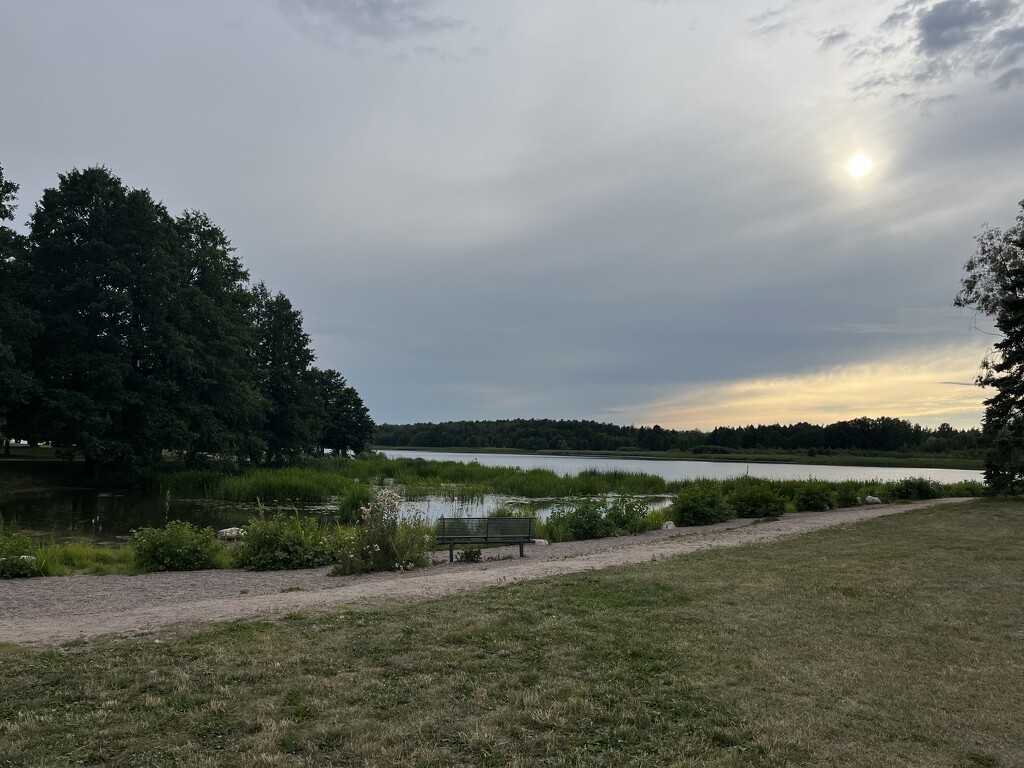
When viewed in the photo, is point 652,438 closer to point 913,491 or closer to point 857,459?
point 857,459

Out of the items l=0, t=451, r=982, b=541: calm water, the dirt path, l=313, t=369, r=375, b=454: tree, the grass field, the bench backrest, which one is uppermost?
l=313, t=369, r=375, b=454: tree

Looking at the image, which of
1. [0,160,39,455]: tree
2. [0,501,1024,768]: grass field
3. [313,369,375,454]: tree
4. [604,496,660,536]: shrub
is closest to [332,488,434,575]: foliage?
[0,501,1024,768]: grass field

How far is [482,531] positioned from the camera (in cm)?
1271

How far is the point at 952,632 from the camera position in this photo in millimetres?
6391

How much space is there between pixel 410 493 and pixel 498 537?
1656cm

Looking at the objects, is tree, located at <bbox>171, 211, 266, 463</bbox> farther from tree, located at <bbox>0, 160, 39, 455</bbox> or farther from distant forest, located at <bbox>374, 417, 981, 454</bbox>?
distant forest, located at <bbox>374, 417, 981, 454</bbox>

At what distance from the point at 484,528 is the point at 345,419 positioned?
5047cm

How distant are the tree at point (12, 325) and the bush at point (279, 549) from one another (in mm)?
19059

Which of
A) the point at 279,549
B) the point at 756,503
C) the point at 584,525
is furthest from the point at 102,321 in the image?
the point at 756,503

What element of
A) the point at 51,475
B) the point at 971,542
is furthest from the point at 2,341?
the point at 971,542

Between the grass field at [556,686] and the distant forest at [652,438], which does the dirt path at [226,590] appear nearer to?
the grass field at [556,686]

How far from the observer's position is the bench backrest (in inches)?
489

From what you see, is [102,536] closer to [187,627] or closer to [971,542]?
[187,627]

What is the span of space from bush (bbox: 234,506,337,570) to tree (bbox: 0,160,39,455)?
62.5ft
